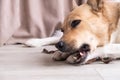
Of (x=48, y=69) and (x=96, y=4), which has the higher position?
(x=96, y=4)

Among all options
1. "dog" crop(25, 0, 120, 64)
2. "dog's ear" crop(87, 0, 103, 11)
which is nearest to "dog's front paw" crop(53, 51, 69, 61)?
"dog" crop(25, 0, 120, 64)

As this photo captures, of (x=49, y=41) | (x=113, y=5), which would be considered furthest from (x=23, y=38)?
(x=113, y=5)

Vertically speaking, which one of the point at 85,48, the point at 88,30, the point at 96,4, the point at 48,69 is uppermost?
the point at 96,4

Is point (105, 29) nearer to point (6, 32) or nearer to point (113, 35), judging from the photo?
point (113, 35)

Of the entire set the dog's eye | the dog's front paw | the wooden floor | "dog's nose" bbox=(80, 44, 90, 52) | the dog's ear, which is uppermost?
the dog's ear

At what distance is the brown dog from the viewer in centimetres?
158

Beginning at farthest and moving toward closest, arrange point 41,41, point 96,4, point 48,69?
point 41,41, point 96,4, point 48,69

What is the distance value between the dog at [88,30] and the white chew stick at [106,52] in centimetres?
2

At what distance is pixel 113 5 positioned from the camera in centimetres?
184

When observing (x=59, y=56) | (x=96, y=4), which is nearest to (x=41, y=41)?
(x=59, y=56)

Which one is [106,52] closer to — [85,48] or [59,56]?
[85,48]

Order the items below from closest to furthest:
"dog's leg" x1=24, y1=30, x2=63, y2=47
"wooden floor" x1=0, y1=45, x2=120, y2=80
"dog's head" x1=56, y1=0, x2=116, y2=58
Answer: "wooden floor" x1=0, y1=45, x2=120, y2=80 → "dog's head" x1=56, y1=0, x2=116, y2=58 → "dog's leg" x1=24, y1=30, x2=63, y2=47

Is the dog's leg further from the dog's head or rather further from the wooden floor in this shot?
the dog's head

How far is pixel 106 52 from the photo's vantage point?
1.65 meters
